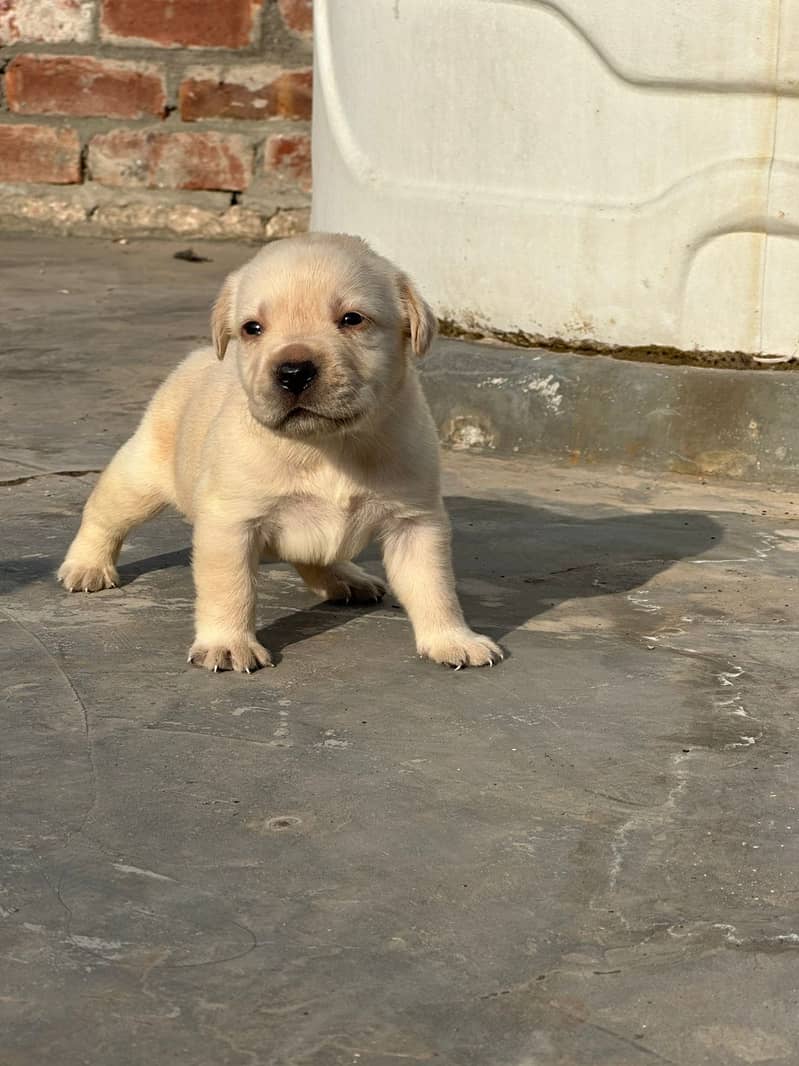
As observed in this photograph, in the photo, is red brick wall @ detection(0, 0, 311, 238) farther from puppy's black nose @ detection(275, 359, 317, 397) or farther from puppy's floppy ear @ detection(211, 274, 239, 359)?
puppy's black nose @ detection(275, 359, 317, 397)

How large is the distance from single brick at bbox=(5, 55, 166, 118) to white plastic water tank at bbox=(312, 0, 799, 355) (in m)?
3.16

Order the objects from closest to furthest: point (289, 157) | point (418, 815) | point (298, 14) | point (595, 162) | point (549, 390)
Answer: point (418, 815) → point (595, 162) → point (549, 390) → point (298, 14) → point (289, 157)

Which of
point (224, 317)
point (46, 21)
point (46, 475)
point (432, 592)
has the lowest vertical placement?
point (46, 475)

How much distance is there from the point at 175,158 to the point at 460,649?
19.0ft

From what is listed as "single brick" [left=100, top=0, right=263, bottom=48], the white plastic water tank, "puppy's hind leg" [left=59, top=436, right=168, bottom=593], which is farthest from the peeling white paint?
"single brick" [left=100, top=0, right=263, bottom=48]

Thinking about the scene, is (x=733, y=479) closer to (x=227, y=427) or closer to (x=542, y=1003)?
(x=227, y=427)

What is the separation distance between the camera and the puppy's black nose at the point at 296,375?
348 centimetres

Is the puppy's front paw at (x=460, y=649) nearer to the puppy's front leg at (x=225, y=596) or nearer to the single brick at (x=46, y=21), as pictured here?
the puppy's front leg at (x=225, y=596)

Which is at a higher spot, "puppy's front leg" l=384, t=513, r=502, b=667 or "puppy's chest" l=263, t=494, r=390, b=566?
"puppy's chest" l=263, t=494, r=390, b=566

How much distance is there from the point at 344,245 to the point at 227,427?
1.50 feet

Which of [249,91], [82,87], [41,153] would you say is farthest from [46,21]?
[249,91]

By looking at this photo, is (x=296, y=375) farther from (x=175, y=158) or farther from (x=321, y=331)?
(x=175, y=158)

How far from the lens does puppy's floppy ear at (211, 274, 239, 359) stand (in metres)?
3.82

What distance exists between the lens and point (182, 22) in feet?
29.1
